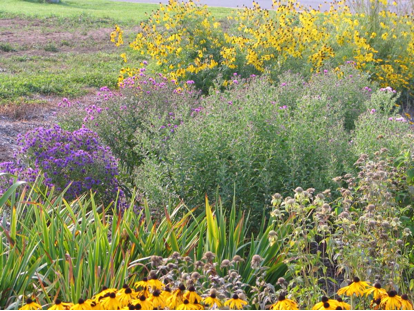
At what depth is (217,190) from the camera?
3.70 m

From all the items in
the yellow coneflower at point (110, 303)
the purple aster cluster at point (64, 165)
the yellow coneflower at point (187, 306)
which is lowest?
the purple aster cluster at point (64, 165)

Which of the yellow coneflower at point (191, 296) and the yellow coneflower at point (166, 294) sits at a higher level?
the yellow coneflower at point (191, 296)

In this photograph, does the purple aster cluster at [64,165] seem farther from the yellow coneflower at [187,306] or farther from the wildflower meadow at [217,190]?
the yellow coneflower at [187,306]

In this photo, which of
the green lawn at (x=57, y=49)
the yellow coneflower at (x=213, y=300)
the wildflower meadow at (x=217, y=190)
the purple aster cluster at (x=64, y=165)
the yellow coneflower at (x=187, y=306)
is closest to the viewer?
the yellow coneflower at (x=187, y=306)

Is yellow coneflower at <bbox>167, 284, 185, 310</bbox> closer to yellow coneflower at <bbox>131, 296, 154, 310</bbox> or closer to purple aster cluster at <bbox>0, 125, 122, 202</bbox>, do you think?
yellow coneflower at <bbox>131, 296, 154, 310</bbox>

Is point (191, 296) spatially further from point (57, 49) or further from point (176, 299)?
point (57, 49)

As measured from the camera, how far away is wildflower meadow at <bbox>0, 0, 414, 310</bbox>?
2682 mm

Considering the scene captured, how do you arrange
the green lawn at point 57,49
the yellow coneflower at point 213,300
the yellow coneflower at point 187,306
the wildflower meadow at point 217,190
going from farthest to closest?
the green lawn at point 57,49
the wildflower meadow at point 217,190
the yellow coneflower at point 213,300
the yellow coneflower at point 187,306

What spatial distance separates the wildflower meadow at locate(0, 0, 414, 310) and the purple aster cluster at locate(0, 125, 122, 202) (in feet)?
0.05

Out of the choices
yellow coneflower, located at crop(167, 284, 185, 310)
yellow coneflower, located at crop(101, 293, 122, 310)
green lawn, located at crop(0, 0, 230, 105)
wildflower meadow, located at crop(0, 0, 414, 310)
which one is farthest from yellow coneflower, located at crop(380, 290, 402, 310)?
green lawn, located at crop(0, 0, 230, 105)

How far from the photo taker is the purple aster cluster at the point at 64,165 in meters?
4.45

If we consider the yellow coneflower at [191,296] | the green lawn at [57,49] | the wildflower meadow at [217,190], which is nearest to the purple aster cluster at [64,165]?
the wildflower meadow at [217,190]

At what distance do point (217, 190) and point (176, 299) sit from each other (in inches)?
69.1

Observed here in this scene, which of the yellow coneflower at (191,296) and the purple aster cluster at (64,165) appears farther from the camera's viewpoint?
the purple aster cluster at (64,165)
